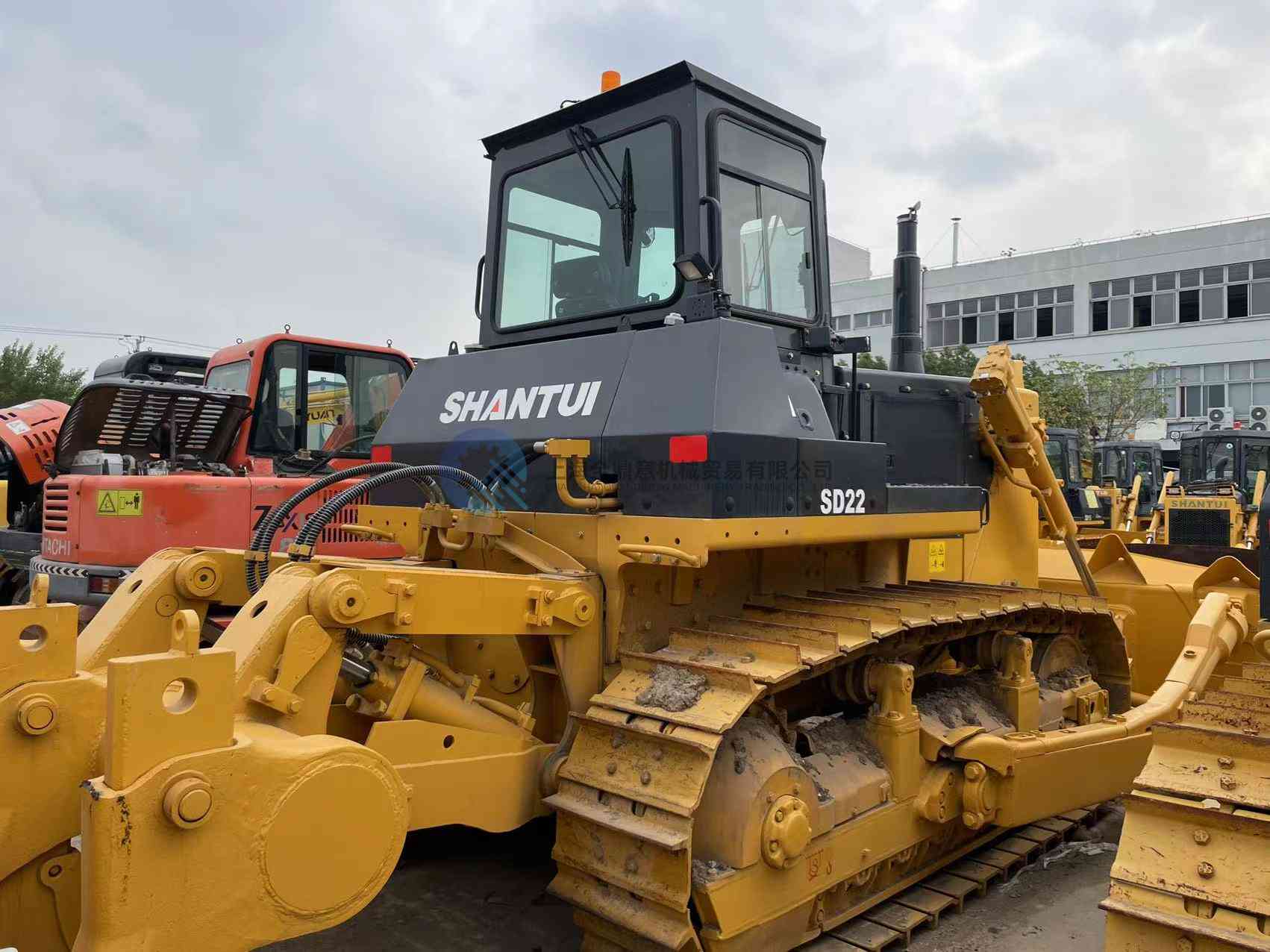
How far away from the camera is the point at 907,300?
18.0 ft

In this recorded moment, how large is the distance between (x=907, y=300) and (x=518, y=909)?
3.60 metres

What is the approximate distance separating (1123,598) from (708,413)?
3.97 m

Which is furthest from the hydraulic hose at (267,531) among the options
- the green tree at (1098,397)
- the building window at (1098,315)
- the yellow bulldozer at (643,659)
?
the building window at (1098,315)

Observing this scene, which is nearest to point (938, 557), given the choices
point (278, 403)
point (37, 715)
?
point (37, 715)

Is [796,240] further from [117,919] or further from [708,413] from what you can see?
[117,919]

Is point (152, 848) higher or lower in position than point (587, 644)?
lower

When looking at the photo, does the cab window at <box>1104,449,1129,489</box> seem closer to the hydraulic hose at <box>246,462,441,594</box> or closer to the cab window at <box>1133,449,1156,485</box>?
the cab window at <box>1133,449,1156,485</box>

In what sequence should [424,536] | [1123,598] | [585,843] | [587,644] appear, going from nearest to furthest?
[585,843] < [587,644] < [424,536] < [1123,598]

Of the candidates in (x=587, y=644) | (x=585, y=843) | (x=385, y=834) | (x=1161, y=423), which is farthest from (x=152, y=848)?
(x=1161, y=423)

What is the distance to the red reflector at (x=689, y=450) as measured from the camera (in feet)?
10.9

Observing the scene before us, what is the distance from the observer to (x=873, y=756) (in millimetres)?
4027

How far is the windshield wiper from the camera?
421 cm

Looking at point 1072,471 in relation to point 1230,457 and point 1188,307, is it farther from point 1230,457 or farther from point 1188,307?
point 1188,307

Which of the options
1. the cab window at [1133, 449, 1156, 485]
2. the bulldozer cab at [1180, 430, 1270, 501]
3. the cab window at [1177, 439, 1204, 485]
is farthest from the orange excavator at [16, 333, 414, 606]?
the cab window at [1133, 449, 1156, 485]
